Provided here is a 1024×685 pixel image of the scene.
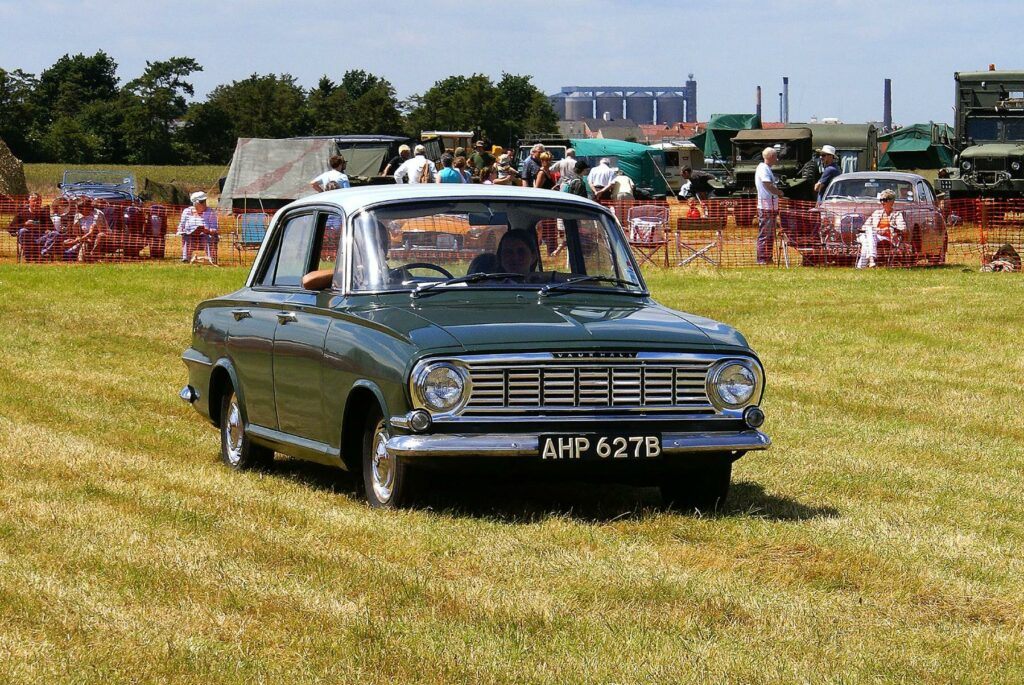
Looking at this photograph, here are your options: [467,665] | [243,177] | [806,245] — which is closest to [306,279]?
[467,665]

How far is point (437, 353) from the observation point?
24.7ft

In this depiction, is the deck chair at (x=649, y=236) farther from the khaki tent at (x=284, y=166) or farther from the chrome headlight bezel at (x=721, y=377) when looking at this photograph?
the chrome headlight bezel at (x=721, y=377)

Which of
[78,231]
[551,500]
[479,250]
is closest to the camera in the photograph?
[551,500]

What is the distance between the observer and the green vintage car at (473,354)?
758 cm

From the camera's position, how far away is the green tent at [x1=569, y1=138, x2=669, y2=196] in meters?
51.7

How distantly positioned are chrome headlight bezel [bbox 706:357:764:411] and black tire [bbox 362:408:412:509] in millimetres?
1459

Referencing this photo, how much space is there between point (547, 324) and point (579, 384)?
1.24 ft

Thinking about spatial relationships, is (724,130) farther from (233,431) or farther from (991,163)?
(233,431)

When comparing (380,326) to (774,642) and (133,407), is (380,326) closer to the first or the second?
(774,642)

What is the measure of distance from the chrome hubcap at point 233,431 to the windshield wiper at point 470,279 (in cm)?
183

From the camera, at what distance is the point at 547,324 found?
311 inches

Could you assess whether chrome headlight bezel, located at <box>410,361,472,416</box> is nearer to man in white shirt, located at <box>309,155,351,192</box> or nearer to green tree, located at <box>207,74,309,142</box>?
man in white shirt, located at <box>309,155,351,192</box>

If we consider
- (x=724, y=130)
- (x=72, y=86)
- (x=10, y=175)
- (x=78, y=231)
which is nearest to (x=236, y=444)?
(x=78, y=231)

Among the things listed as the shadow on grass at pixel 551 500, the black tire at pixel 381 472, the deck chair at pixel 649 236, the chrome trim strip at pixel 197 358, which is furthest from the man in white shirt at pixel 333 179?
the black tire at pixel 381 472
